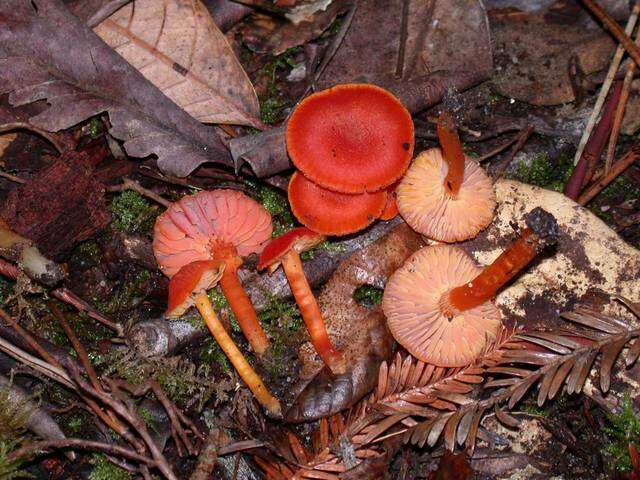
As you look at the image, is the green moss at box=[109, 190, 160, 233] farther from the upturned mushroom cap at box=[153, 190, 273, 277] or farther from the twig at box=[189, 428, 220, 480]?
the twig at box=[189, 428, 220, 480]

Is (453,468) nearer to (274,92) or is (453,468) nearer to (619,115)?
(619,115)

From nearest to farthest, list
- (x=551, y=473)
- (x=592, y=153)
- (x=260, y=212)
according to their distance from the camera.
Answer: (x=551, y=473)
(x=260, y=212)
(x=592, y=153)

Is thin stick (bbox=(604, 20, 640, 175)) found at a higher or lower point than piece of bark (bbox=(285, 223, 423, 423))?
higher

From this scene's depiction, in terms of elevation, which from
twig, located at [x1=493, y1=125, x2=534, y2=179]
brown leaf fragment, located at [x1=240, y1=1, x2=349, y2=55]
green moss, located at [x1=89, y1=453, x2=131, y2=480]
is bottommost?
green moss, located at [x1=89, y1=453, x2=131, y2=480]

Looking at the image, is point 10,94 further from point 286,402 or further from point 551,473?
point 551,473

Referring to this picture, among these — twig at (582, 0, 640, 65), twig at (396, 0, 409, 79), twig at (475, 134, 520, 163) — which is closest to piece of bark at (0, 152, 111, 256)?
twig at (396, 0, 409, 79)

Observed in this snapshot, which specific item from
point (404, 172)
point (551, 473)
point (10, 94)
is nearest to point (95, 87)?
point (10, 94)

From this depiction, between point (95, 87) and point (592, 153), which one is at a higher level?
point (95, 87)
